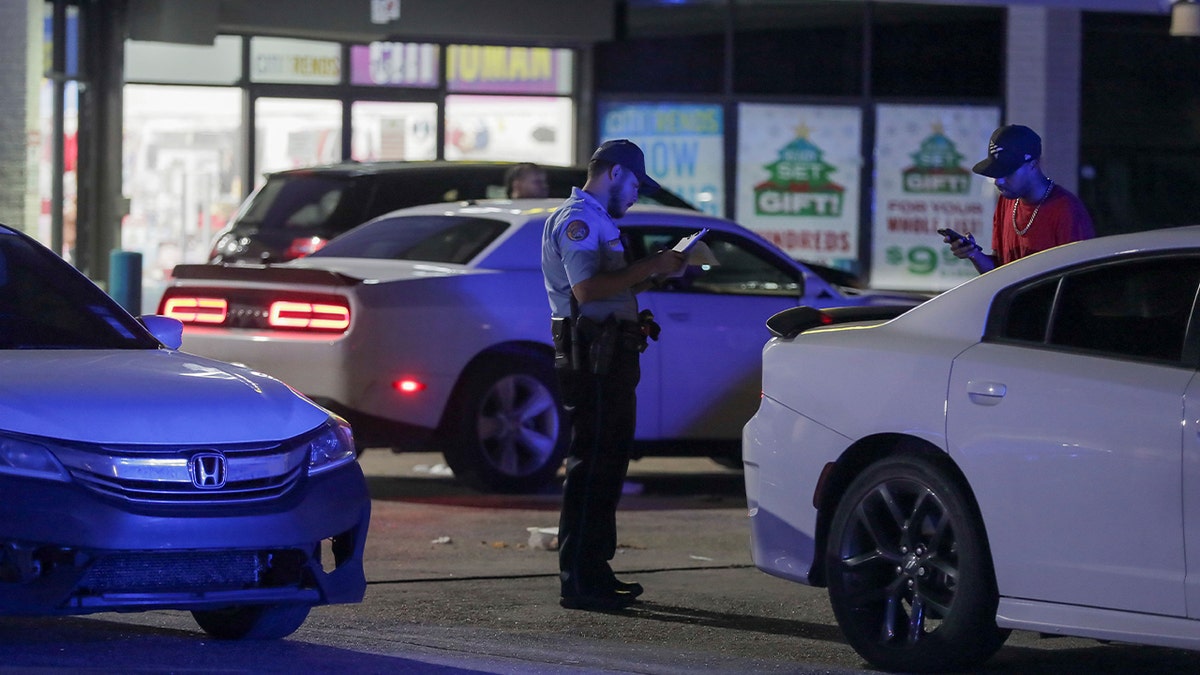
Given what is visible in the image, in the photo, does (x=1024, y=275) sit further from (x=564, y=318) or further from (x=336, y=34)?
(x=336, y=34)

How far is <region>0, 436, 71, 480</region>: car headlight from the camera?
224 inches

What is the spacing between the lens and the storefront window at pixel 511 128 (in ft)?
67.1

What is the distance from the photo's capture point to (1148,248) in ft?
19.9

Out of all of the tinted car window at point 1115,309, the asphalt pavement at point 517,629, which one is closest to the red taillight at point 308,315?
the asphalt pavement at point 517,629

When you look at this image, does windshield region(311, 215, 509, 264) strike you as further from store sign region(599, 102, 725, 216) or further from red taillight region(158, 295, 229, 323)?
store sign region(599, 102, 725, 216)

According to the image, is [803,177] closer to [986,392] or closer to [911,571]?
[911,571]

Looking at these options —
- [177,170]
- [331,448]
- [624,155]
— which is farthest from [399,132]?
[331,448]

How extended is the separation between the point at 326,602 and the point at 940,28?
1530cm

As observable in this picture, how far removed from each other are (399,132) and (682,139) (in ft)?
8.73

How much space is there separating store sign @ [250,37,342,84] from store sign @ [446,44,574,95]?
3.76ft

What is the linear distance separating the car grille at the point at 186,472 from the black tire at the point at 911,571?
1682mm

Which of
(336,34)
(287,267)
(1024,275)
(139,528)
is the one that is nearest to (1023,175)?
(1024,275)

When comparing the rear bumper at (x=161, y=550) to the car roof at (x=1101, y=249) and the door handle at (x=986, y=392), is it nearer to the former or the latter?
the door handle at (x=986, y=392)

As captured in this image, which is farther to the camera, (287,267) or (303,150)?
(303,150)
